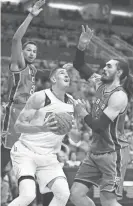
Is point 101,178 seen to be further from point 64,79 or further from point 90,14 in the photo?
point 90,14

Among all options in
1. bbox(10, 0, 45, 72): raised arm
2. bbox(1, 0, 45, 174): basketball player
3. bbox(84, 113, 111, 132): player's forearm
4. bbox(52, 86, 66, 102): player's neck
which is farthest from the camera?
bbox(1, 0, 45, 174): basketball player

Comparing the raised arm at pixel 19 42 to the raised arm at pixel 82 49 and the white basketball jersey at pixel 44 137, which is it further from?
the white basketball jersey at pixel 44 137

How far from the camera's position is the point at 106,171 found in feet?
15.9

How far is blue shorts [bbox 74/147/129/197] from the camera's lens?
15.7 ft

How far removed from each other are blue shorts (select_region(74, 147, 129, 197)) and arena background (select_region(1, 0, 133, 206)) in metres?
1.85

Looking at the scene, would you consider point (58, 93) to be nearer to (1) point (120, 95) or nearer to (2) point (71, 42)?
(1) point (120, 95)

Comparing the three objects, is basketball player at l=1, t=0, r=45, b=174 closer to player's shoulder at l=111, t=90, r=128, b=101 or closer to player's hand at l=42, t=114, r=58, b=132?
player's hand at l=42, t=114, r=58, b=132

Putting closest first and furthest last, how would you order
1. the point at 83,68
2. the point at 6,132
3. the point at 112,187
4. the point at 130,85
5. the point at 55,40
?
the point at 112,187 < the point at 130,85 < the point at 83,68 < the point at 6,132 < the point at 55,40

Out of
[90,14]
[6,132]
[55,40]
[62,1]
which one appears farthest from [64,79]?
[62,1]

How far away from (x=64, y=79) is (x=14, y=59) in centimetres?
106

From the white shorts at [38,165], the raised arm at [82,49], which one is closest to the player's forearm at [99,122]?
the white shorts at [38,165]

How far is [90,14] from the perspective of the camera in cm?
2245

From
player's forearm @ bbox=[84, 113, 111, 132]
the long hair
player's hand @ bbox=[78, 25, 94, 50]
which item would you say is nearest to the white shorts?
player's forearm @ bbox=[84, 113, 111, 132]

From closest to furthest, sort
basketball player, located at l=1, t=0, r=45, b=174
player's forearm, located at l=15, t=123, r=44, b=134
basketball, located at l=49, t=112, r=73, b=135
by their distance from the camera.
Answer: player's forearm, located at l=15, t=123, r=44, b=134
basketball, located at l=49, t=112, r=73, b=135
basketball player, located at l=1, t=0, r=45, b=174
